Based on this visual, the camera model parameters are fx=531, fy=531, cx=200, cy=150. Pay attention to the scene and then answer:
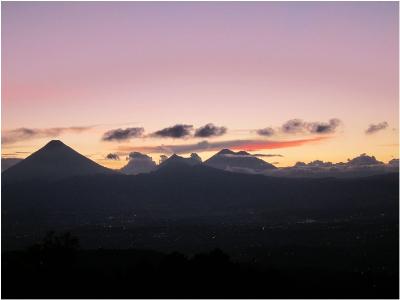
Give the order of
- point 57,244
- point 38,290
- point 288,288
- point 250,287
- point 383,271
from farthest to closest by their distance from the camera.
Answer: point 383,271, point 57,244, point 288,288, point 250,287, point 38,290

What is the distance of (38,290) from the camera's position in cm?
8931

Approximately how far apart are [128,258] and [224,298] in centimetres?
6434

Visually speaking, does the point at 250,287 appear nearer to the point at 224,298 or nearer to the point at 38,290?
the point at 224,298

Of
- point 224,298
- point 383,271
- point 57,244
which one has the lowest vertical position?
point 383,271

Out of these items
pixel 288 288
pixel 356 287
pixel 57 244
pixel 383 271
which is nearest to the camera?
pixel 288 288

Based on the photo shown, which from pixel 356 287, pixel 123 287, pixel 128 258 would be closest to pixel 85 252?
pixel 128 258

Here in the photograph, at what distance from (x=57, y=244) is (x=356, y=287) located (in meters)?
83.6

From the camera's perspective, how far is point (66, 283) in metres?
95.3

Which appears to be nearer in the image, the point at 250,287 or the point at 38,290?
the point at 38,290

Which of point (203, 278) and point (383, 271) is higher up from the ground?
point (203, 278)

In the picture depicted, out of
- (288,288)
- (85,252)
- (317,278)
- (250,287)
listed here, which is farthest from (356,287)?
(85,252)

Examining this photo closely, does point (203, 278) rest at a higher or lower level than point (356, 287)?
higher

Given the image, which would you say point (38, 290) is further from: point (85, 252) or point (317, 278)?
point (317, 278)

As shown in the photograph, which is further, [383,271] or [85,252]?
[383,271]
